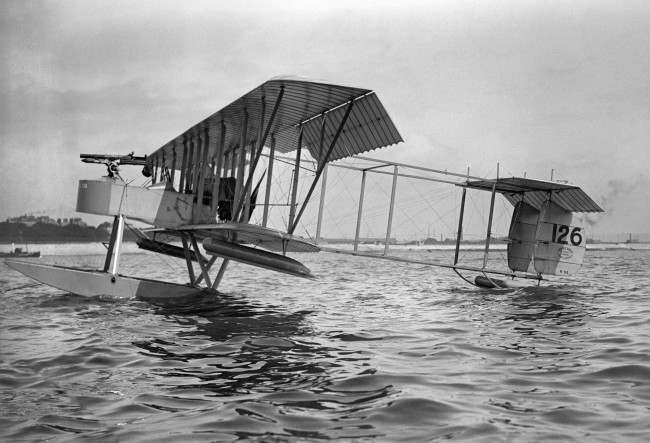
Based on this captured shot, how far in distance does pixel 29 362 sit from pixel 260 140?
5848mm

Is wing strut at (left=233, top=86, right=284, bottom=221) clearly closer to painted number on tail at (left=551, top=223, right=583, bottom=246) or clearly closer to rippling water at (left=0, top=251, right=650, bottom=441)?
rippling water at (left=0, top=251, right=650, bottom=441)

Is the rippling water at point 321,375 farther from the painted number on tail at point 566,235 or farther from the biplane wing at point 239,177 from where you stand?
the painted number on tail at point 566,235

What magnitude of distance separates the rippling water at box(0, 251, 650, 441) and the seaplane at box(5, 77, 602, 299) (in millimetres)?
1790

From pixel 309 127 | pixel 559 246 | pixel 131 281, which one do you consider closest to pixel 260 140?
pixel 309 127

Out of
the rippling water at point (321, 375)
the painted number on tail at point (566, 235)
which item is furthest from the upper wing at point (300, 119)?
the painted number on tail at point (566, 235)

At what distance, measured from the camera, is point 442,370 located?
6.06 metres

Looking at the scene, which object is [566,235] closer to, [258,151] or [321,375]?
[258,151]


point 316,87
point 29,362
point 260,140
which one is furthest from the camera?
point 260,140

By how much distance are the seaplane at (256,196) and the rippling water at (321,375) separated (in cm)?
179

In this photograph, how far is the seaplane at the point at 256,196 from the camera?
11.4 meters

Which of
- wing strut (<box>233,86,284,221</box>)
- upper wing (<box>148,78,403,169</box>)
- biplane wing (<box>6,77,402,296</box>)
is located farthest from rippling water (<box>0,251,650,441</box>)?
upper wing (<box>148,78,403,169</box>)

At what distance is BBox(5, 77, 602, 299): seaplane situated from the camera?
37.3ft

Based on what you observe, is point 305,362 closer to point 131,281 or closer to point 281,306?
point 281,306

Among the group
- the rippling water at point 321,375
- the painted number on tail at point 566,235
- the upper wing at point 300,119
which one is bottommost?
the rippling water at point 321,375
